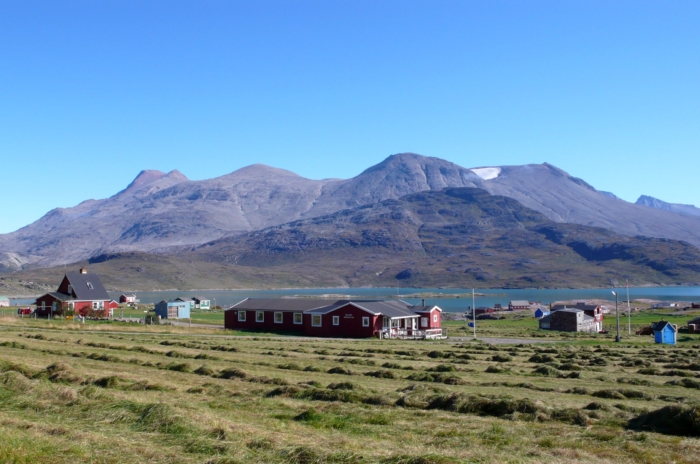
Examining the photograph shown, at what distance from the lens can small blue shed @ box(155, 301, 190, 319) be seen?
9365 centimetres

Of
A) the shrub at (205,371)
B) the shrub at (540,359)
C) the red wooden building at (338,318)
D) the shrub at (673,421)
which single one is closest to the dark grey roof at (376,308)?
the red wooden building at (338,318)

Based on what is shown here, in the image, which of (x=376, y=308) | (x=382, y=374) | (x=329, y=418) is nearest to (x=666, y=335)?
(x=376, y=308)

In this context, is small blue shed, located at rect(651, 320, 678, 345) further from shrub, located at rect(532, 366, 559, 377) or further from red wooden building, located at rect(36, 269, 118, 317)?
red wooden building, located at rect(36, 269, 118, 317)

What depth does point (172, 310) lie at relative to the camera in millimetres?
94812

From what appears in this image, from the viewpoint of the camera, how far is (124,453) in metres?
9.64

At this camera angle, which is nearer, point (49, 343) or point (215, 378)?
point (215, 378)

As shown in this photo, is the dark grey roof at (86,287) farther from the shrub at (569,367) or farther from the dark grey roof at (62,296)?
the shrub at (569,367)

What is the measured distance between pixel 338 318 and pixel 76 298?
36079 mm

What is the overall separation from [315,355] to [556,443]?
24419 mm

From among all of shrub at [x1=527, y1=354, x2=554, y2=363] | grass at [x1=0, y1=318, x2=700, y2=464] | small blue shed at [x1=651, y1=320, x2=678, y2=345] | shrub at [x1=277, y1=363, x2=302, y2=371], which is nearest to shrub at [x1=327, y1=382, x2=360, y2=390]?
grass at [x1=0, y1=318, x2=700, y2=464]

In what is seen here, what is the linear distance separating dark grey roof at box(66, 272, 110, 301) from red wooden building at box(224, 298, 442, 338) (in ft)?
72.1

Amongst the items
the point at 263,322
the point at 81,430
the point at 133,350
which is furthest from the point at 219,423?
the point at 263,322

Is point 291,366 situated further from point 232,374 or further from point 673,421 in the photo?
point 673,421

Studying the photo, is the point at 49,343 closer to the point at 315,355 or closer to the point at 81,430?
the point at 315,355
